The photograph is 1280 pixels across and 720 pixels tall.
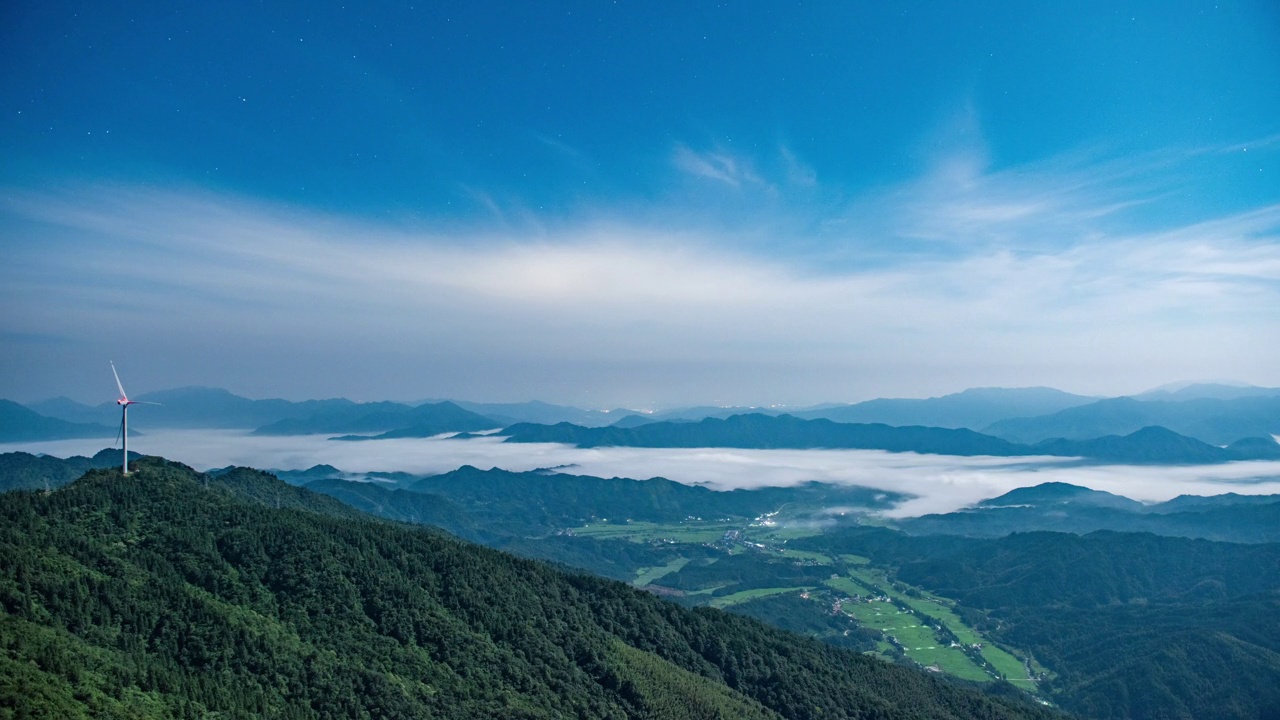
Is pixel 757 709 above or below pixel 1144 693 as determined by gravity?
above

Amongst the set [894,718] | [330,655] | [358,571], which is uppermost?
[358,571]

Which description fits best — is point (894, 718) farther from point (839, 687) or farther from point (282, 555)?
point (282, 555)

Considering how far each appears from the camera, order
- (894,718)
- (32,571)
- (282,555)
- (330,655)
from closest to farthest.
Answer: (32,571) → (330,655) → (282,555) → (894,718)

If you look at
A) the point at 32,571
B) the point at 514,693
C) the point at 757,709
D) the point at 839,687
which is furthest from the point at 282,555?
the point at 839,687

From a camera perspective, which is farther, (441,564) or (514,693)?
(441,564)

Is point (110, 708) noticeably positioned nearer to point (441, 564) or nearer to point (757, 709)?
point (441, 564)

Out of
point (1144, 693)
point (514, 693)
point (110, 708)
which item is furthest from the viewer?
point (1144, 693)
